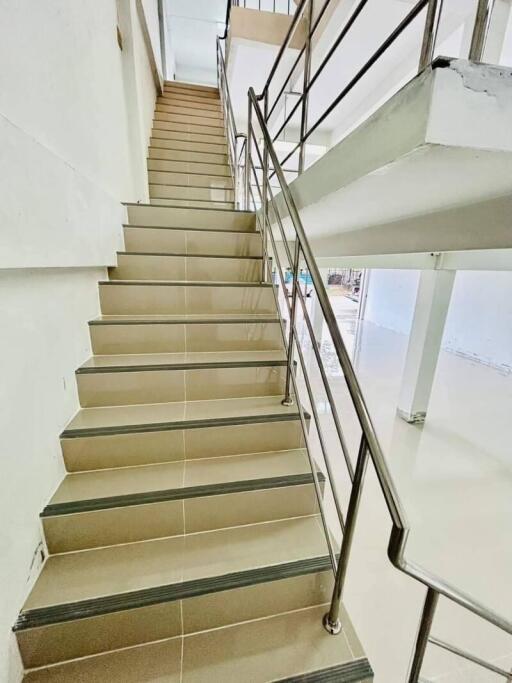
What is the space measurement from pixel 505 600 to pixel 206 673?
6.73ft

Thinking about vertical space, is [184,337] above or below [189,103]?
below

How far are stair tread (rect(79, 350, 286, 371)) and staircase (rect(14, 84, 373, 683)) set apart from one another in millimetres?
16

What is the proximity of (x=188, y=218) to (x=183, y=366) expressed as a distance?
1432mm

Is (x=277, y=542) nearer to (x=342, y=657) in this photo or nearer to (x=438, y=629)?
(x=342, y=657)

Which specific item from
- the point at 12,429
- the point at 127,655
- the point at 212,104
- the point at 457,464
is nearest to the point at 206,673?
the point at 127,655

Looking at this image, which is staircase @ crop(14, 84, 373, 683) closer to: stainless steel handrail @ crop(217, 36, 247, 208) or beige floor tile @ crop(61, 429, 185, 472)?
beige floor tile @ crop(61, 429, 185, 472)

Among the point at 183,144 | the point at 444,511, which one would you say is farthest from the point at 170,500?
the point at 183,144

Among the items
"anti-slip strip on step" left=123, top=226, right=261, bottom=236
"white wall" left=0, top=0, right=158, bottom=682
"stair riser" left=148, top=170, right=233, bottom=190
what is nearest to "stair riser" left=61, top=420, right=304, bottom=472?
"white wall" left=0, top=0, right=158, bottom=682

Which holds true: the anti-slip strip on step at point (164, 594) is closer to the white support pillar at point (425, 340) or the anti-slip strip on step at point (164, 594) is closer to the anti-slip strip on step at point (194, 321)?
the anti-slip strip on step at point (194, 321)

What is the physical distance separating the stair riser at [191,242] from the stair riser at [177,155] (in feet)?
6.50

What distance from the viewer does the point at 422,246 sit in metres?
1.57

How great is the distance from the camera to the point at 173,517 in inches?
47.8

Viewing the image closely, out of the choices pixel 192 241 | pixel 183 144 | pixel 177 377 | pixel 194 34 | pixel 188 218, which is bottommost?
pixel 177 377

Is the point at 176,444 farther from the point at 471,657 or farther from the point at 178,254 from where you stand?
the point at 178,254
